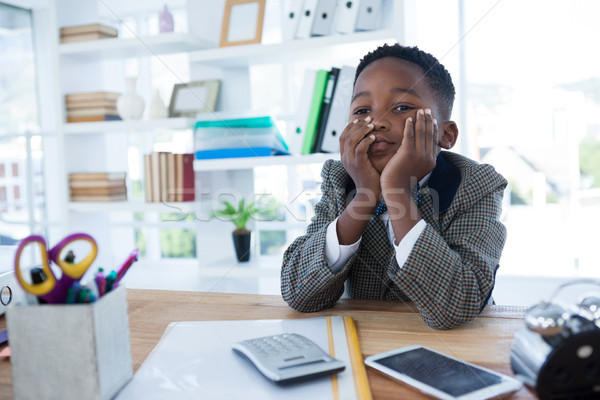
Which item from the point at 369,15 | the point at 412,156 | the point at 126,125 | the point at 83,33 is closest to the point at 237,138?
the point at 126,125

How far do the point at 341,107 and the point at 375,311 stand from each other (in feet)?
3.87

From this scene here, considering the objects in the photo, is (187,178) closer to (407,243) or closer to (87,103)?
(87,103)

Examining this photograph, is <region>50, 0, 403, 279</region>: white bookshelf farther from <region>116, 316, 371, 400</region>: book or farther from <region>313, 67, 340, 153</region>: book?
<region>116, 316, 371, 400</region>: book

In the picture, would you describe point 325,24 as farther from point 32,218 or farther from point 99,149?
point 32,218

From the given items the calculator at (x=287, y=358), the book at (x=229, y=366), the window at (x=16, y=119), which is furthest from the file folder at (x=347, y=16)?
the window at (x=16, y=119)

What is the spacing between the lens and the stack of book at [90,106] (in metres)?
2.33

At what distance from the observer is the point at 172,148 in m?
3.16

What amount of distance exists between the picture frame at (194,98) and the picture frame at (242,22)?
0.61 feet

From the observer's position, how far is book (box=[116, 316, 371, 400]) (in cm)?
53

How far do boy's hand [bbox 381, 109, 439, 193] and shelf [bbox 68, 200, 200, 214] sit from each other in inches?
52.2

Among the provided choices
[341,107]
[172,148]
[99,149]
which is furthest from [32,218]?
[341,107]

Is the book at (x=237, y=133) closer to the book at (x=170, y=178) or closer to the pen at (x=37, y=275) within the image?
the book at (x=170, y=178)

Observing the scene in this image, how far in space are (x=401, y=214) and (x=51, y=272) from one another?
0.59 metres

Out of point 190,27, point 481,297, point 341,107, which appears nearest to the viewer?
point 481,297
